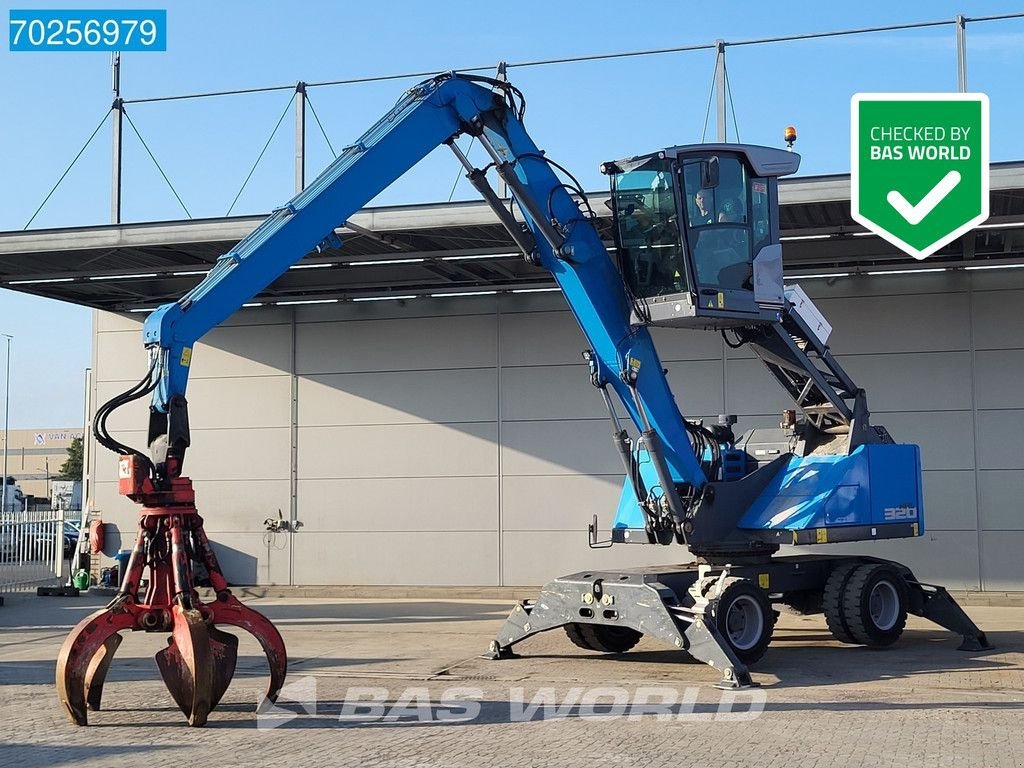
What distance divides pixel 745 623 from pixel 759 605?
24 centimetres

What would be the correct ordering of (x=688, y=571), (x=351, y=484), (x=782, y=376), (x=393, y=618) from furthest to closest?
(x=351, y=484), (x=393, y=618), (x=782, y=376), (x=688, y=571)

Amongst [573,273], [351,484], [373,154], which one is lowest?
[351,484]

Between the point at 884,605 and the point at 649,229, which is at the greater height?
the point at 649,229

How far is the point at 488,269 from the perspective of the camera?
69.7 ft

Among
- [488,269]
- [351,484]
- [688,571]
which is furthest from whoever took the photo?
[351,484]

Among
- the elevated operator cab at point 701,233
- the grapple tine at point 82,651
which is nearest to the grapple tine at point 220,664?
the grapple tine at point 82,651

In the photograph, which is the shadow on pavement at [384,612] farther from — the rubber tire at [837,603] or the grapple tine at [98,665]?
the grapple tine at [98,665]

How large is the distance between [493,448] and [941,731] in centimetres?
1311

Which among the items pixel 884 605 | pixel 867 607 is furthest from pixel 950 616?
pixel 867 607

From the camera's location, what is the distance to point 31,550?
947 inches

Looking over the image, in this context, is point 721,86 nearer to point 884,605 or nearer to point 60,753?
point 884,605

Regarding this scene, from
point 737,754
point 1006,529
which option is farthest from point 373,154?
point 1006,529

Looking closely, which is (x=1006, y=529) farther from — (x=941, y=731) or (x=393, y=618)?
(x=941, y=731)

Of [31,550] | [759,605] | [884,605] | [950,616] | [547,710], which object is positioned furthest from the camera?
[31,550]
